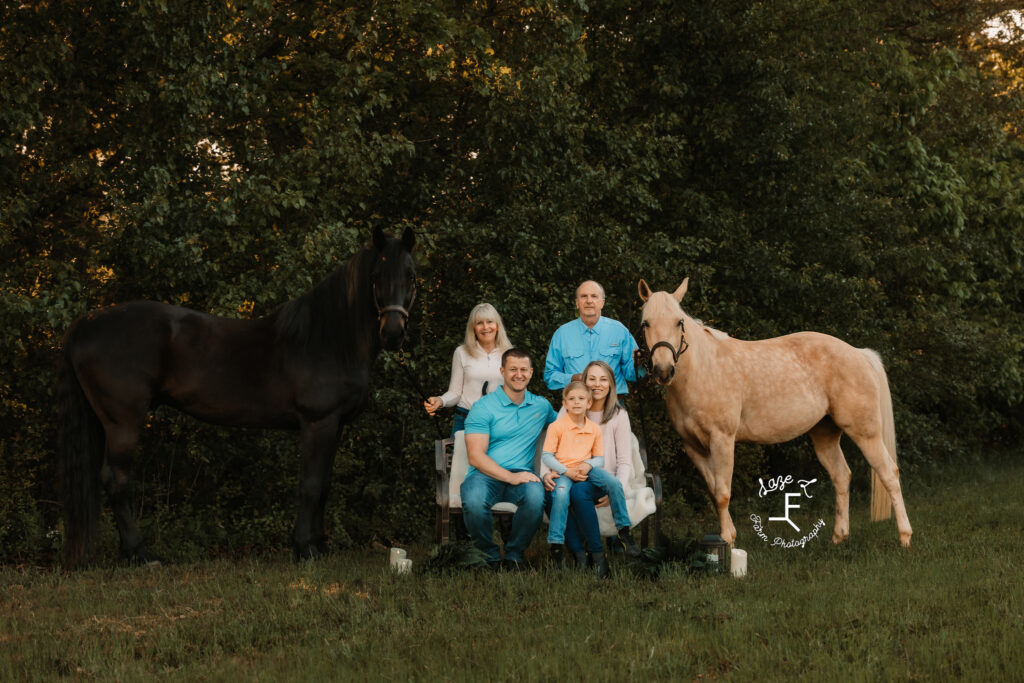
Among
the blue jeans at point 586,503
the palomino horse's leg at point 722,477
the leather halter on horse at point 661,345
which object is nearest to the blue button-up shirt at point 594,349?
the leather halter on horse at point 661,345

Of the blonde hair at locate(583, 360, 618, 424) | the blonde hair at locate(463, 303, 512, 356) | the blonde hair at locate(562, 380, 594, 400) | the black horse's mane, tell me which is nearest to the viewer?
the blonde hair at locate(562, 380, 594, 400)

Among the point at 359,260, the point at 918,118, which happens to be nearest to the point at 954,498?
the point at 918,118

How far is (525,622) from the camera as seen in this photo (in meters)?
5.04

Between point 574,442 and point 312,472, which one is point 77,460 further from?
point 574,442

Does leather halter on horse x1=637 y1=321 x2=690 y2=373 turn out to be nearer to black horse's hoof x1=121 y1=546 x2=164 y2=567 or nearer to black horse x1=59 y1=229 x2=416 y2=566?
black horse x1=59 y1=229 x2=416 y2=566

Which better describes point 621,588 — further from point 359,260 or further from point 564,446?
point 359,260

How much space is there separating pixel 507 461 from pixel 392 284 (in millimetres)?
1454

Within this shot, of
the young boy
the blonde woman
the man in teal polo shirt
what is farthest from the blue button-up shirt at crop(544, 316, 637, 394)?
the young boy

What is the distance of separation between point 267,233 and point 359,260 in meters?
2.18

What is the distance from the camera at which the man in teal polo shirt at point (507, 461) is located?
20.5 ft

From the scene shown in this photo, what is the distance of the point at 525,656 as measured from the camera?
4434 millimetres

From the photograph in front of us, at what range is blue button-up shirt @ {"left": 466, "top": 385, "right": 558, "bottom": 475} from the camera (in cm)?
646

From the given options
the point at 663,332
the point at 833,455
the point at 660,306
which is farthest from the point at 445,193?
the point at 833,455

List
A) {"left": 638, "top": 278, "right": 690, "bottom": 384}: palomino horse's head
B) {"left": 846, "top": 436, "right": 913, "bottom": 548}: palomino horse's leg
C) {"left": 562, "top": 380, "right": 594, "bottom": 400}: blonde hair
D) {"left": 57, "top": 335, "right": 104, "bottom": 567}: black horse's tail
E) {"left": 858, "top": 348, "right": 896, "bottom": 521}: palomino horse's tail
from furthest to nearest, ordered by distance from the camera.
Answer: {"left": 858, "top": 348, "right": 896, "bottom": 521}: palomino horse's tail, {"left": 846, "top": 436, "right": 913, "bottom": 548}: palomino horse's leg, {"left": 57, "top": 335, "right": 104, "bottom": 567}: black horse's tail, {"left": 638, "top": 278, "right": 690, "bottom": 384}: palomino horse's head, {"left": 562, "top": 380, "right": 594, "bottom": 400}: blonde hair
